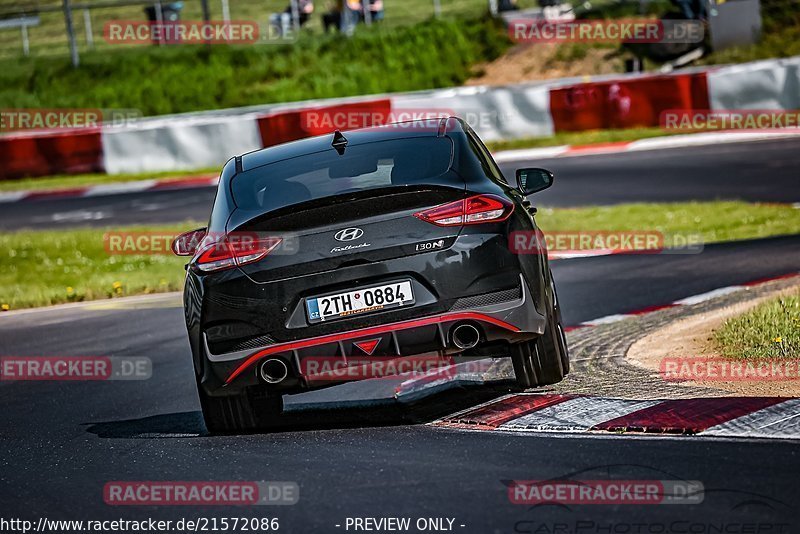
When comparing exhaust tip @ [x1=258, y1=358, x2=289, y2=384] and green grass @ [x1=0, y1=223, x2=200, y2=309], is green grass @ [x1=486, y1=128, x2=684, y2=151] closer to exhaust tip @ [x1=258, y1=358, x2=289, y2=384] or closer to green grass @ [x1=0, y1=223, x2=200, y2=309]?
green grass @ [x1=0, y1=223, x2=200, y2=309]

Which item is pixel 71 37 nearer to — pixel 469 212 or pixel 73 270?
pixel 73 270

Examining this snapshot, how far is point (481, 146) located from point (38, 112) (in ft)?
96.3

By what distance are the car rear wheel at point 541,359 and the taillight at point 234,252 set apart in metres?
1.40

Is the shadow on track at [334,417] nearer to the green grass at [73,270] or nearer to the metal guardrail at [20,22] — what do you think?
the green grass at [73,270]

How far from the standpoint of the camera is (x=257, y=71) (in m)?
38.9

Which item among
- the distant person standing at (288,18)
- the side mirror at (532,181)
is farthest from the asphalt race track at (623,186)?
the distant person standing at (288,18)

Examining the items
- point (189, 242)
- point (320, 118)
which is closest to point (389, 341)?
point (189, 242)

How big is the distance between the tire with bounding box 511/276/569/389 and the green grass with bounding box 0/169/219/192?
21108 millimetres

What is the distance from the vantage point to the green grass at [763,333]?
8.37 metres

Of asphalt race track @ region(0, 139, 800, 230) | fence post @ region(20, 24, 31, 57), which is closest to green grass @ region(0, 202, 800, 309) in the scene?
asphalt race track @ region(0, 139, 800, 230)

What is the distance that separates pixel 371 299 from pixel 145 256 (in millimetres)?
12037

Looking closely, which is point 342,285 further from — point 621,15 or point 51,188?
point 621,15

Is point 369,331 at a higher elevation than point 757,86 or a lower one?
higher

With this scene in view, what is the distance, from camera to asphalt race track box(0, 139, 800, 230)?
19.2 meters
